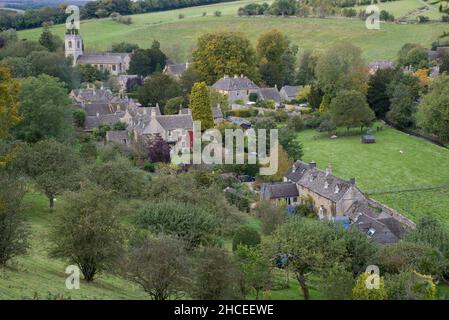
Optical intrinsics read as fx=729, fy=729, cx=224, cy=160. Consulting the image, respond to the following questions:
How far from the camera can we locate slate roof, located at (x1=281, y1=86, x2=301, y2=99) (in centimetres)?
7950

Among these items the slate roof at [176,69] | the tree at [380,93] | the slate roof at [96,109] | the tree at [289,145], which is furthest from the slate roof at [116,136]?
the slate roof at [176,69]

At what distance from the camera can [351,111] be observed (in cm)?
6284

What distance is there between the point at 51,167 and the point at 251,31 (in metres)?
86.2

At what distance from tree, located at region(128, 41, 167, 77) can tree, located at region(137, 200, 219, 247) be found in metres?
56.1

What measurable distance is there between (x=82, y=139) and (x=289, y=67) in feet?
121

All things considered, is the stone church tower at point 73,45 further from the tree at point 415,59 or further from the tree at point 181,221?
the tree at point 181,221

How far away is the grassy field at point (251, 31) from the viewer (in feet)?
348

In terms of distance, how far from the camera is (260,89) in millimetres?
77938

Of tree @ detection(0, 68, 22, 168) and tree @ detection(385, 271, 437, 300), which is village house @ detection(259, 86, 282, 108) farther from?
tree @ detection(385, 271, 437, 300)

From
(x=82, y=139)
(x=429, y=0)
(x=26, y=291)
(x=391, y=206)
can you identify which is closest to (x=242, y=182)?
(x=391, y=206)

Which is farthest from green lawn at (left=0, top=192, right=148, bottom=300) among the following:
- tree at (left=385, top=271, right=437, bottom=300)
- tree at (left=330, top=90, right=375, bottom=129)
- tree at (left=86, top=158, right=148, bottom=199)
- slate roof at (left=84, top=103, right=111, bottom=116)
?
tree at (left=330, top=90, right=375, bottom=129)

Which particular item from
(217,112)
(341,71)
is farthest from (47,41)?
(341,71)

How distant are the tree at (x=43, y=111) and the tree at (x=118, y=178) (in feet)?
34.7

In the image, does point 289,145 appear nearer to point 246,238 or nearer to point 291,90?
point 246,238
